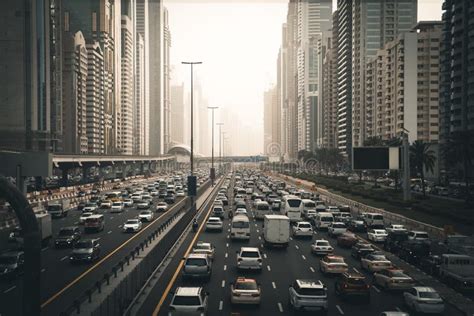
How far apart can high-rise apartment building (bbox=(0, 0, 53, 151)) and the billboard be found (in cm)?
9427

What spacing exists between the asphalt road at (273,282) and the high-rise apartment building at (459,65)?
88868 mm

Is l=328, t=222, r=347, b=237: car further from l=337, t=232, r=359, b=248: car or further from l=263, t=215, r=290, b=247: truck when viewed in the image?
l=263, t=215, r=290, b=247: truck

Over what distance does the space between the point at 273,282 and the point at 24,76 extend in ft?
417

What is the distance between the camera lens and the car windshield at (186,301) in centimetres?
1858

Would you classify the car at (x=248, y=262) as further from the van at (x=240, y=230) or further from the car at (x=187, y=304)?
the van at (x=240, y=230)

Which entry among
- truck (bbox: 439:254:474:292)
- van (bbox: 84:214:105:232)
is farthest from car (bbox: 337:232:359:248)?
van (bbox: 84:214:105:232)

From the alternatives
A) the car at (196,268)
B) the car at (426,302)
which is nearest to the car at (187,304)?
the car at (196,268)

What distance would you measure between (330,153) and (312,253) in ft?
434

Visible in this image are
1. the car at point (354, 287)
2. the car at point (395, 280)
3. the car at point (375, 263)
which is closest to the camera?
the car at point (354, 287)

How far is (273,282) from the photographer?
2677cm

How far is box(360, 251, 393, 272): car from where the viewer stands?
28625 millimetres

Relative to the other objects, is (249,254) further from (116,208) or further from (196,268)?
(116,208)

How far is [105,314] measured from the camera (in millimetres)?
17484

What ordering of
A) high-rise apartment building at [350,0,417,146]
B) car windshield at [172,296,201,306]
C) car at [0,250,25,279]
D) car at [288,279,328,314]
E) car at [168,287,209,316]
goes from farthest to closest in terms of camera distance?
1. high-rise apartment building at [350,0,417,146]
2. car at [0,250,25,279]
3. car at [288,279,328,314]
4. car windshield at [172,296,201,306]
5. car at [168,287,209,316]
